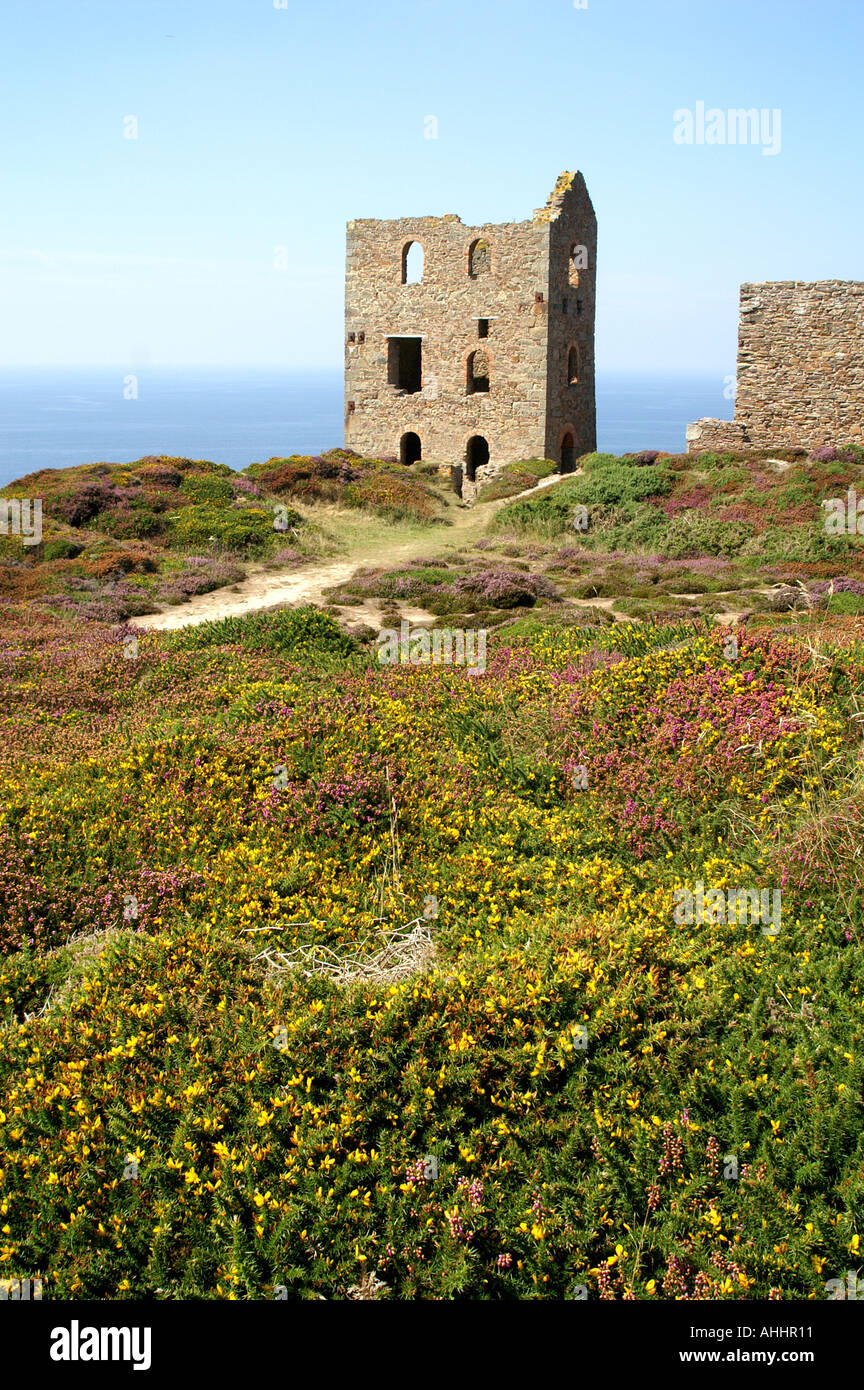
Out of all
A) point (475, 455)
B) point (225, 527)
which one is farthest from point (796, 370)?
point (225, 527)

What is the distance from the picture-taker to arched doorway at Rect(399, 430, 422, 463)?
129ft

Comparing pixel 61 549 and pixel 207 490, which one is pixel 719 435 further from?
pixel 61 549

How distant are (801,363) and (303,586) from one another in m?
16.9

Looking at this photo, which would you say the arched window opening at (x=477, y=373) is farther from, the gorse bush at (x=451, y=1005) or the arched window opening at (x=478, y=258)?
the gorse bush at (x=451, y=1005)

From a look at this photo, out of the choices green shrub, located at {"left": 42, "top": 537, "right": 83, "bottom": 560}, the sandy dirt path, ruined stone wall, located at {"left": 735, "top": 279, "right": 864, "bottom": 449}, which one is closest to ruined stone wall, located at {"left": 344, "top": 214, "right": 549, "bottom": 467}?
the sandy dirt path

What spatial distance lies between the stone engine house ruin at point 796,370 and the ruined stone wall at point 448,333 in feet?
26.6

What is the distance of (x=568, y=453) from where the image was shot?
A: 3844cm

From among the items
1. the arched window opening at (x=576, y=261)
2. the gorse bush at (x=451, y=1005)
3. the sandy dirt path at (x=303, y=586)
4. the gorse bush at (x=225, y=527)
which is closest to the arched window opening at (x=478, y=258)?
the arched window opening at (x=576, y=261)

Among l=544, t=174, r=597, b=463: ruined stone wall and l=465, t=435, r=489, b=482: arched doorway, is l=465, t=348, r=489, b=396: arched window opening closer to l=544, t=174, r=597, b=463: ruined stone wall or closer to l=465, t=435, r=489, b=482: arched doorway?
l=465, t=435, r=489, b=482: arched doorway

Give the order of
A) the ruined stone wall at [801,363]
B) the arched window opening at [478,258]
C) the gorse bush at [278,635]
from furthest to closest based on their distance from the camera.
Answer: the arched window opening at [478,258]
the ruined stone wall at [801,363]
the gorse bush at [278,635]

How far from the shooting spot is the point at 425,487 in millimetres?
33531

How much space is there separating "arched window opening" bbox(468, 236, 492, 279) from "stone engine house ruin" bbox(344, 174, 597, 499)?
5cm

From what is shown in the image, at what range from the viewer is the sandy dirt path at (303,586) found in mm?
18656
